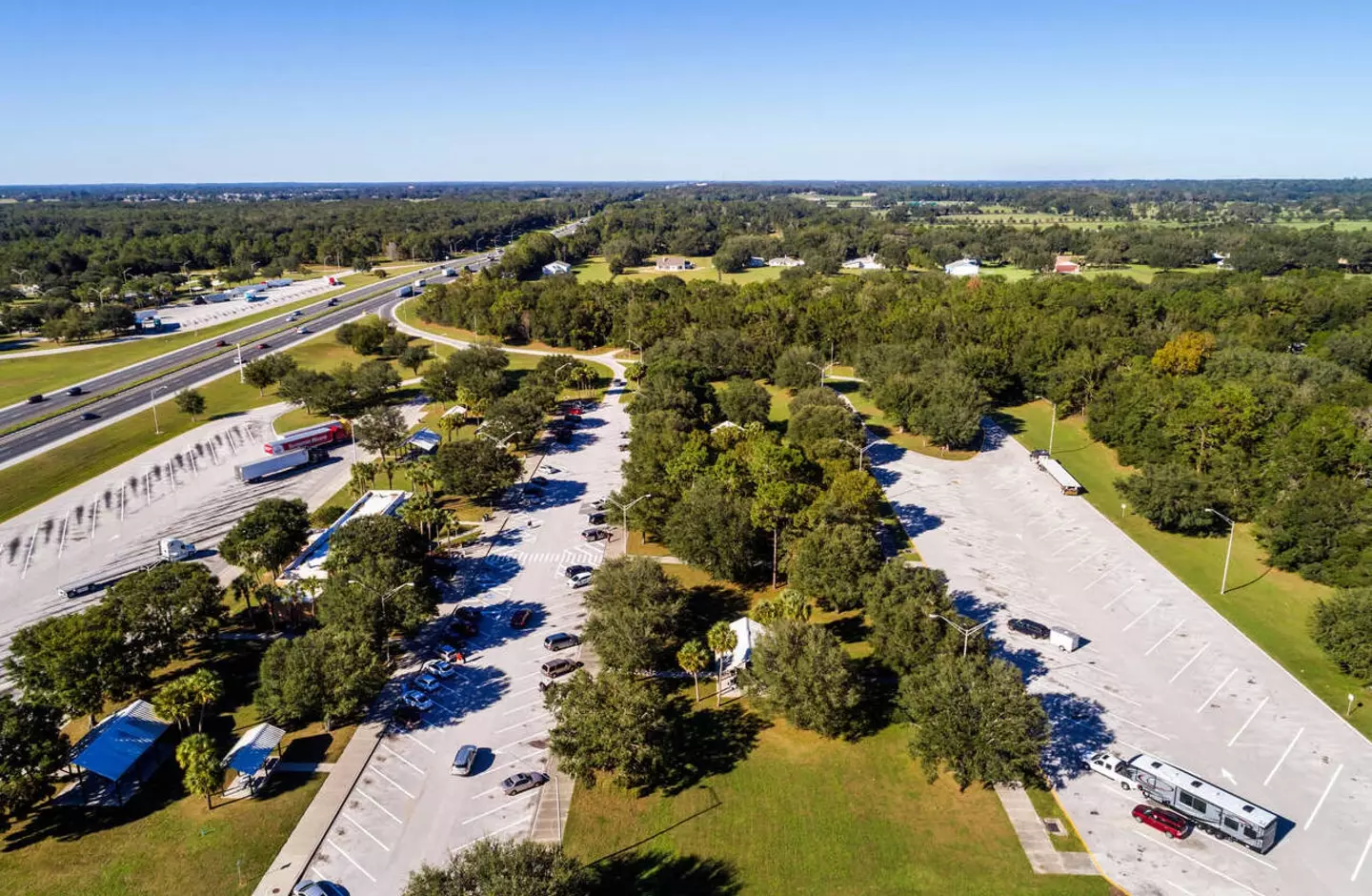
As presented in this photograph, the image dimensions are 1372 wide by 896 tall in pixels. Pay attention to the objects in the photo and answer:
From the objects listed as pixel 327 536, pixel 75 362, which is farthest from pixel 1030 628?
pixel 75 362

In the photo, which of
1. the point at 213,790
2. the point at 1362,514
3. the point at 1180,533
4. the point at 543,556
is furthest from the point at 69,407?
the point at 1362,514

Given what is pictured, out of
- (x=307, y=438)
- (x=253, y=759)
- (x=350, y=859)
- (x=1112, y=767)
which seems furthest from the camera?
(x=307, y=438)

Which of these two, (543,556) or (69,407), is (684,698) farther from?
(69,407)

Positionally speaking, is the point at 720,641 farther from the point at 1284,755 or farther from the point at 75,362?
the point at 75,362

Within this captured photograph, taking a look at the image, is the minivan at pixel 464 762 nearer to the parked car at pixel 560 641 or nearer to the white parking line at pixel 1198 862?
the parked car at pixel 560 641

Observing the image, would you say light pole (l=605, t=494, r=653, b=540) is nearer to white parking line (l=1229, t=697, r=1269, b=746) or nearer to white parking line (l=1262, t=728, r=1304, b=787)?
white parking line (l=1229, t=697, r=1269, b=746)

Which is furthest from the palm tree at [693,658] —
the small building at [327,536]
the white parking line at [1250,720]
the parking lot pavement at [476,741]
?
the white parking line at [1250,720]

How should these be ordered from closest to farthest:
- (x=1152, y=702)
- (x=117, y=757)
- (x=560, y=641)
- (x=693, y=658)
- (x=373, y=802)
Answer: (x=373, y=802) → (x=117, y=757) → (x=693, y=658) → (x=1152, y=702) → (x=560, y=641)
